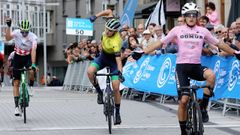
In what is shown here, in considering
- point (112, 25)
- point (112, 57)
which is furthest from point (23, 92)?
point (112, 25)

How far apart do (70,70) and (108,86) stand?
56.2 ft

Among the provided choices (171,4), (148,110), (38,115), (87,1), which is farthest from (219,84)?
(87,1)

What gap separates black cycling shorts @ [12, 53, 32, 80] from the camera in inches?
484

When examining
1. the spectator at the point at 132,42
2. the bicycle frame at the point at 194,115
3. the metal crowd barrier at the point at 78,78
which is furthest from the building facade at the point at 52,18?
the bicycle frame at the point at 194,115

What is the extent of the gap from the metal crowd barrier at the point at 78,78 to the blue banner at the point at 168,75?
6298 millimetres

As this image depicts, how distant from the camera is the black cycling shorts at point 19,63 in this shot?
1230cm

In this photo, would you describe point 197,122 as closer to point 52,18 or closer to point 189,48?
point 189,48

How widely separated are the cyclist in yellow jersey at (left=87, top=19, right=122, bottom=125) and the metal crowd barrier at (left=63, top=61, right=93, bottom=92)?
40.9 ft

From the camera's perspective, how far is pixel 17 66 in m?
12.3

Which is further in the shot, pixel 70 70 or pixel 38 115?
pixel 70 70

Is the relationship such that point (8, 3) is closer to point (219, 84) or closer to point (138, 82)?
point (138, 82)

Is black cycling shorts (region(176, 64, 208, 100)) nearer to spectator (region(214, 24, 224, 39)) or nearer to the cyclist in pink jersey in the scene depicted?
the cyclist in pink jersey

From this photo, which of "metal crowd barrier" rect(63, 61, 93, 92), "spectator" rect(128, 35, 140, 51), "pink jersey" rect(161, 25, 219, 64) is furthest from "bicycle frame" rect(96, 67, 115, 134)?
"metal crowd barrier" rect(63, 61, 93, 92)

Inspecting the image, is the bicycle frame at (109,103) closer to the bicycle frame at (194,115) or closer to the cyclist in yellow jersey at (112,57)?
the cyclist in yellow jersey at (112,57)
